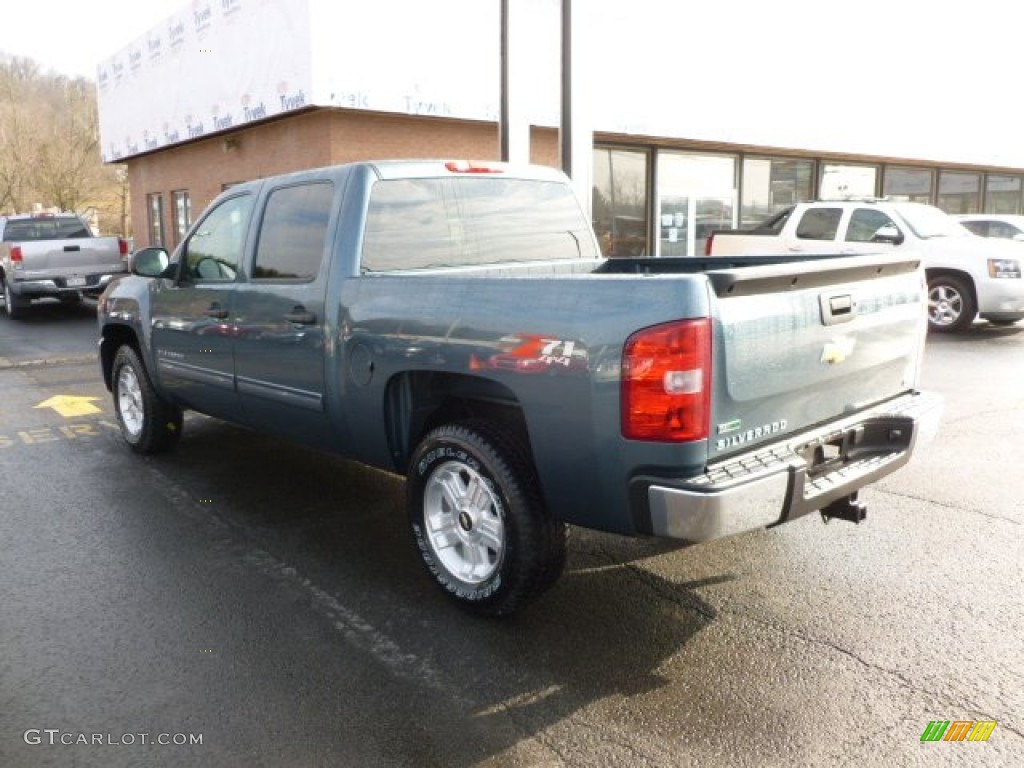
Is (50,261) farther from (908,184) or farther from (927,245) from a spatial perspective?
(908,184)

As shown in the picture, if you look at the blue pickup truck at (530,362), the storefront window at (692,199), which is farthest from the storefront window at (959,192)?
the blue pickup truck at (530,362)

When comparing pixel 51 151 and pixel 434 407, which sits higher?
pixel 51 151

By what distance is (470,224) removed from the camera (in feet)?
15.1

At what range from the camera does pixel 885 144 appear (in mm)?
22594

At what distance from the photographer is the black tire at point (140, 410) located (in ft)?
20.2

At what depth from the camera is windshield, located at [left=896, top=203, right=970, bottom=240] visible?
12.4 metres

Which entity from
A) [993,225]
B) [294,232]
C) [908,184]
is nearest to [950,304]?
[993,225]

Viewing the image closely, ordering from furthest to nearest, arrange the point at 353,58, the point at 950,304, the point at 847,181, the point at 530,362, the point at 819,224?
the point at 847,181, the point at 353,58, the point at 819,224, the point at 950,304, the point at 530,362

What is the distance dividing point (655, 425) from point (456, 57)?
1330 cm

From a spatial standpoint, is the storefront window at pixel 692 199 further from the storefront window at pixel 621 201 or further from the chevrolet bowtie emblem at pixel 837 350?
the chevrolet bowtie emblem at pixel 837 350

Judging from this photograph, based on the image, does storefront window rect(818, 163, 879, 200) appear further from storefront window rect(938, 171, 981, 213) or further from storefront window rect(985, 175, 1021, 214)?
storefront window rect(985, 175, 1021, 214)

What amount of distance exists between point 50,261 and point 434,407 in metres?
14.3

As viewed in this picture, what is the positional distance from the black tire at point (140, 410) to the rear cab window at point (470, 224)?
268cm
